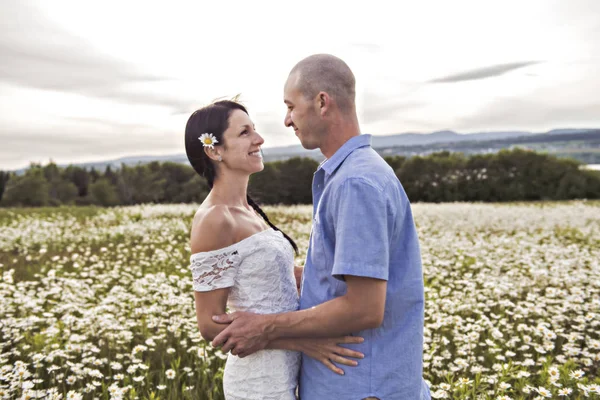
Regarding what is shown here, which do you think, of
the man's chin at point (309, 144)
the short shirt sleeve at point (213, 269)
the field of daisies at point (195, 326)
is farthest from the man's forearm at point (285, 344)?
the field of daisies at point (195, 326)

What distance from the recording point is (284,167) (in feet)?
204

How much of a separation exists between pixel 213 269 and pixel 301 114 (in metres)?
1.01

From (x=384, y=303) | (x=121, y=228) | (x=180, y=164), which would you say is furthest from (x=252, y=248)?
(x=180, y=164)

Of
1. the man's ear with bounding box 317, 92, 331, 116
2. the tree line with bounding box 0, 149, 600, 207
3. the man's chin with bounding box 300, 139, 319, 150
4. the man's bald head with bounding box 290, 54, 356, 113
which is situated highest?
the man's bald head with bounding box 290, 54, 356, 113

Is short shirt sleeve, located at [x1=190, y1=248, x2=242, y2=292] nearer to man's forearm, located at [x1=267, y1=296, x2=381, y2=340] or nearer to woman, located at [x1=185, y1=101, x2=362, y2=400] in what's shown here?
woman, located at [x1=185, y1=101, x2=362, y2=400]

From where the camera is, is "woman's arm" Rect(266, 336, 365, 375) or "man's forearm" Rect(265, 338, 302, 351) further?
"man's forearm" Rect(265, 338, 302, 351)

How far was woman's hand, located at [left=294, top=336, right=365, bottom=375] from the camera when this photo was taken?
2285 millimetres

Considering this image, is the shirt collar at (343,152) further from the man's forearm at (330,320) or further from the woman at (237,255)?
the woman at (237,255)

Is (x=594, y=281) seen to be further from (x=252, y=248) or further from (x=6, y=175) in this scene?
(x=6, y=175)

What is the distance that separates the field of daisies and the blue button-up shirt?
93.5 inches

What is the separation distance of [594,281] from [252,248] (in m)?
7.58

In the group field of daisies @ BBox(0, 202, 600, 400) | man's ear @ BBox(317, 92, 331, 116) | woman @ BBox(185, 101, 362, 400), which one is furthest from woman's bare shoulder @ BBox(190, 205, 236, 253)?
field of daisies @ BBox(0, 202, 600, 400)

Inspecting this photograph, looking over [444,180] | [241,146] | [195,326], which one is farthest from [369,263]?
[444,180]

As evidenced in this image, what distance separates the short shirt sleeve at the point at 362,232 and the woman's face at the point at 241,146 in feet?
3.52
